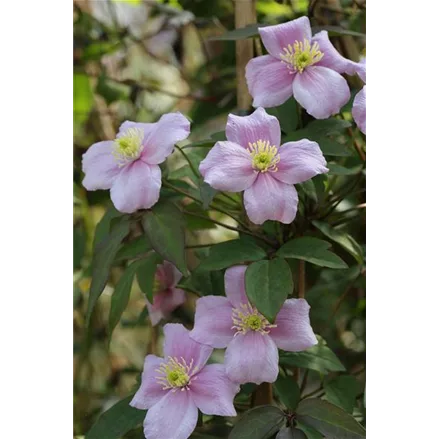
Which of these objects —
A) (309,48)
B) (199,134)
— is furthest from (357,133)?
(199,134)

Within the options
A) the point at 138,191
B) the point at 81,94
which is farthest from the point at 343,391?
the point at 81,94

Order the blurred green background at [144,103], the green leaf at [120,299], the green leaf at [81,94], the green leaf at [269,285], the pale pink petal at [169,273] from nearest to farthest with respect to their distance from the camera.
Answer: the green leaf at [269,285] → the green leaf at [120,299] → the pale pink petal at [169,273] → the blurred green background at [144,103] → the green leaf at [81,94]

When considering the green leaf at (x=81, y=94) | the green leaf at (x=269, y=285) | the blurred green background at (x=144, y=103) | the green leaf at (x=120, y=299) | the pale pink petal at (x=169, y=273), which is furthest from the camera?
the green leaf at (x=81, y=94)

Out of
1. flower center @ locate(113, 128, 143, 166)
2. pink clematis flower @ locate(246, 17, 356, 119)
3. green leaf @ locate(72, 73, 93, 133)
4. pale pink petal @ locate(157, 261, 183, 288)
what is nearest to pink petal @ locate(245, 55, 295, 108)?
pink clematis flower @ locate(246, 17, 356, 119)

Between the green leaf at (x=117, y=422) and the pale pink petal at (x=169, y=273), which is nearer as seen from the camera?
the green leaf at (x=117, y=422)

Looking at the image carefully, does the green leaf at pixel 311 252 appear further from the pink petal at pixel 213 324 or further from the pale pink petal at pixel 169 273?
the pale pink petal at pixel 169 273

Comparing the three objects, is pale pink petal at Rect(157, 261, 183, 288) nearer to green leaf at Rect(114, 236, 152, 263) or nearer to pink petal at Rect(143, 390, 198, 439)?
green leaf at Rect(114, 236, 152, 263)

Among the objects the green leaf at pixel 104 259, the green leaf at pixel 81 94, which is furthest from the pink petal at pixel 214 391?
the green leaf at pixel 81 94
